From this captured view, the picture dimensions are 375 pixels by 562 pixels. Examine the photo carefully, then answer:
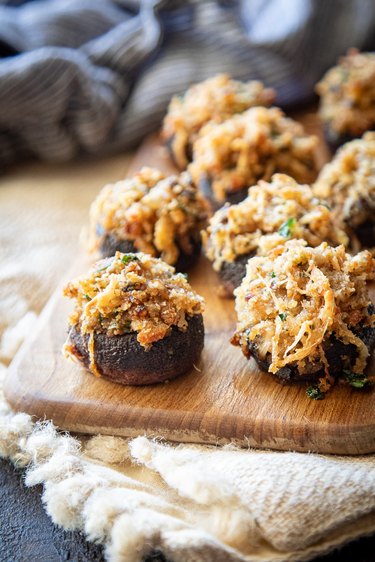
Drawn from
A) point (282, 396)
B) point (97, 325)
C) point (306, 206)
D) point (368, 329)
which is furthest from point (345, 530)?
point (306, 206)

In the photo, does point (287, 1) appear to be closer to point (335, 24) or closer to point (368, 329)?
point (335, 24)

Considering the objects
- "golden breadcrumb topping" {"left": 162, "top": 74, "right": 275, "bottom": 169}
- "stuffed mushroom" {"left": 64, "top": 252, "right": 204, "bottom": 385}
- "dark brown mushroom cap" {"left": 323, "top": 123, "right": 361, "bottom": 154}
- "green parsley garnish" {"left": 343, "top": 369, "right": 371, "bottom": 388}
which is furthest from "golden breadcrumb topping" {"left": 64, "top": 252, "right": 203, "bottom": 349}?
"dark brown mushroom cap" {"left": 323, "top": 123, "right": 361, "bottom": 154}

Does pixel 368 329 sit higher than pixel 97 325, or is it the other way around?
pixel 97 325

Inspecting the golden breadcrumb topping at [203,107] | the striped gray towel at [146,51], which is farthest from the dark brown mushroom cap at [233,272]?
the striped gray towel at [146,51]

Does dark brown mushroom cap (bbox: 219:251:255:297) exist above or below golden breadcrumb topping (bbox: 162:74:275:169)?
below

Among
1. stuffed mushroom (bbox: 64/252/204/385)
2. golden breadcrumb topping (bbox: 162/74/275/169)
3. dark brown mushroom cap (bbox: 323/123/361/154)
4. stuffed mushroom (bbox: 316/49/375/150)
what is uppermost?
stuffed mushroom (bbox: 64/252/204/385)

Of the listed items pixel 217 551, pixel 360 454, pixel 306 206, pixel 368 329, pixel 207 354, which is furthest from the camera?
pixel 306 206

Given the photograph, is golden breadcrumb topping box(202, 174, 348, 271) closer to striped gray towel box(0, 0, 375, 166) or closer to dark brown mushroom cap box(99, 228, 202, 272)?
dark brown mushroom cap box(99, 228, 202, 272)
